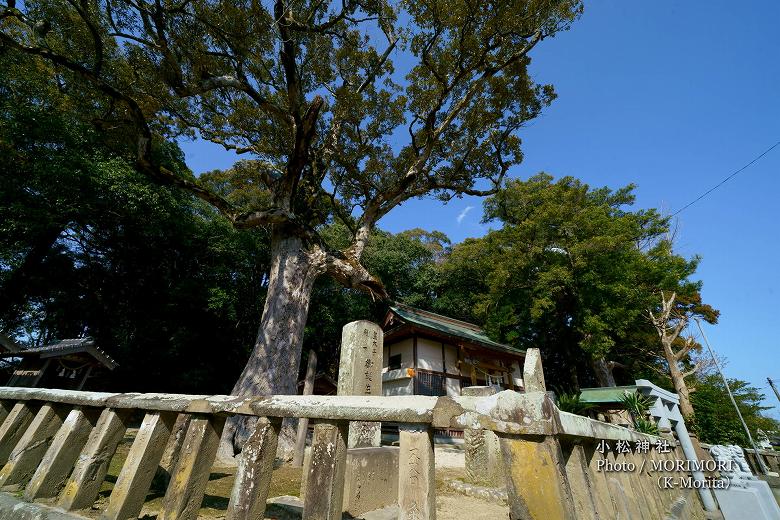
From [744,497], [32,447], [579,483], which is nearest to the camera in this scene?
[579,483]

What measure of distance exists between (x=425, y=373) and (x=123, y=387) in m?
13.8

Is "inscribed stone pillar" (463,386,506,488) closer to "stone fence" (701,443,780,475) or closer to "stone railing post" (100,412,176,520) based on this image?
"stone railing post" (100,412,176,520)

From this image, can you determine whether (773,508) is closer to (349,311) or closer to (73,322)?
(349,311)

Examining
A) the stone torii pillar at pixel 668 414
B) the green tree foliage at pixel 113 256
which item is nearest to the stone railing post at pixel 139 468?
the stone torii pillar at pixel 668 414

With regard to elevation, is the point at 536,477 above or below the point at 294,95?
below

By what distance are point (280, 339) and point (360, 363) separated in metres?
3.80

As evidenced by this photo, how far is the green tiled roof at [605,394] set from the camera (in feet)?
31.4

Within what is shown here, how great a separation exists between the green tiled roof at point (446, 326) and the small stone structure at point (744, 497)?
12.2 metres

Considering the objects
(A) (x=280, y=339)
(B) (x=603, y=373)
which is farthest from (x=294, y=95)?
(B) (x=603, y=373)

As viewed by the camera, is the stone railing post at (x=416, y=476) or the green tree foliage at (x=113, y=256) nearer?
the stone railing post at (x=416, y=476)

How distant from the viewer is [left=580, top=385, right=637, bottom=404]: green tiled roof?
376 inches

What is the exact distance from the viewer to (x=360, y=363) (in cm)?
512

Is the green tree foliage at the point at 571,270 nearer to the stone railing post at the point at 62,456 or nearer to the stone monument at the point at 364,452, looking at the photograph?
the stone monument at the point at 364,452

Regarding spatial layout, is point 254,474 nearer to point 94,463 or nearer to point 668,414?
point 94,463
